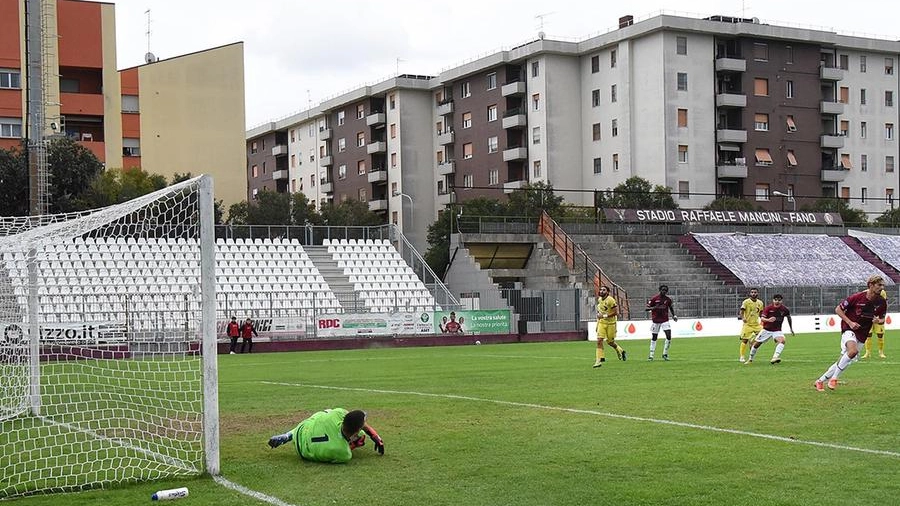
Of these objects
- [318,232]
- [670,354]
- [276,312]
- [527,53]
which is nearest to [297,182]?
[527,53]

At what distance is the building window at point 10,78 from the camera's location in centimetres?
6112

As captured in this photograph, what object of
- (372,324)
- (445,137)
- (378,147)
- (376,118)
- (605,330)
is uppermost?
(376,118)

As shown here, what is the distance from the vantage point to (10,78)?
202 ft

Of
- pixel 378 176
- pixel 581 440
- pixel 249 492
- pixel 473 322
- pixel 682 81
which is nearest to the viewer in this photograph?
pixel 249 492

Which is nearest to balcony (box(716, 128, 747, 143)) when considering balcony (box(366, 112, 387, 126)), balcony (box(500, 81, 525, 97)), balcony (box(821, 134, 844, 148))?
balcony (box(821, 134, 844, 148))

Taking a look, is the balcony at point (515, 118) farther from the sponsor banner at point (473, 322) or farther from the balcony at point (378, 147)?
the sponsor banner at point (473, 322)

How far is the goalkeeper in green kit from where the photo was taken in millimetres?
10805

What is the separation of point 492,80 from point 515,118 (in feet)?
16.5

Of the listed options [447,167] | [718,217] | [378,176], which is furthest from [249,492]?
[378,176]

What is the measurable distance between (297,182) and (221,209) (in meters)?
36.8

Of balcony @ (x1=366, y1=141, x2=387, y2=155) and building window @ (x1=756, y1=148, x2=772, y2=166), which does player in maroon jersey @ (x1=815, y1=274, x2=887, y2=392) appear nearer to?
building window @ (x1=756, y1=148, x2=772, y2=166)

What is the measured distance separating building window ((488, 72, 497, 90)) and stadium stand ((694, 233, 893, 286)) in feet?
86.3

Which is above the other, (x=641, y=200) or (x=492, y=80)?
(x=492, y=80)

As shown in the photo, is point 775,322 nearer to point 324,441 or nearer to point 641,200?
point 324,441
